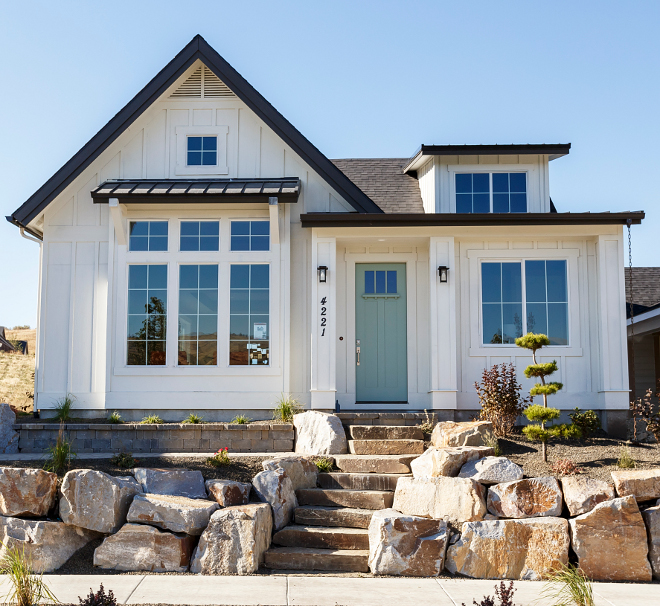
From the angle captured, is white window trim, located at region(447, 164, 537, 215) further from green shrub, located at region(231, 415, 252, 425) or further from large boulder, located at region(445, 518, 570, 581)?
large boulder, located at region(445, 518, 570, 581)

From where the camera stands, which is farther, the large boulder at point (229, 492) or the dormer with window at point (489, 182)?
the dormer with window at point (489, 182)

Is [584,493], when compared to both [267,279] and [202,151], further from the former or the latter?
[202,151]

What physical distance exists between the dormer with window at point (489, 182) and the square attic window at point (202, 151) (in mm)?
3816

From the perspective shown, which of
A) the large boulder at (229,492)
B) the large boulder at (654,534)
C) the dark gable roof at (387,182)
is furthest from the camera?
the dark gable roof at (387,182)

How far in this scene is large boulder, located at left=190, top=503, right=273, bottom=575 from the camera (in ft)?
21.3

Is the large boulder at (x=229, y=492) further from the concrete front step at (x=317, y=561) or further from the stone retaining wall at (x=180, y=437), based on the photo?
the stone retaining wall at (x=180, y=437)

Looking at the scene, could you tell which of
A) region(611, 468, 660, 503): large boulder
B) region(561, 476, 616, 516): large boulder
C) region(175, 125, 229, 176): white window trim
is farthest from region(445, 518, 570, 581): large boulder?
region(175, 125, 229, 176): white window trim

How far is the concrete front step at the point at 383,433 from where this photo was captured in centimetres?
943

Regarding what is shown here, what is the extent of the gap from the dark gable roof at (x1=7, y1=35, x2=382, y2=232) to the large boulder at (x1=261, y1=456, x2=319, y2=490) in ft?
15.3

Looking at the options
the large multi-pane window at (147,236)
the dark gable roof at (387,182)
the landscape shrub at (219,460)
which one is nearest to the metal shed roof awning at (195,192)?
the large multi-pane window at (147,236)

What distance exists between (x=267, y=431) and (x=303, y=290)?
2.71 metres

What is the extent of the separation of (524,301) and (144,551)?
7167 mm

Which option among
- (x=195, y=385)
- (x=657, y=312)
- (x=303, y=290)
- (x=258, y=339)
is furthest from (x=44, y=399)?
(x=657, y=312)

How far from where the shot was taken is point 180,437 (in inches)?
382
